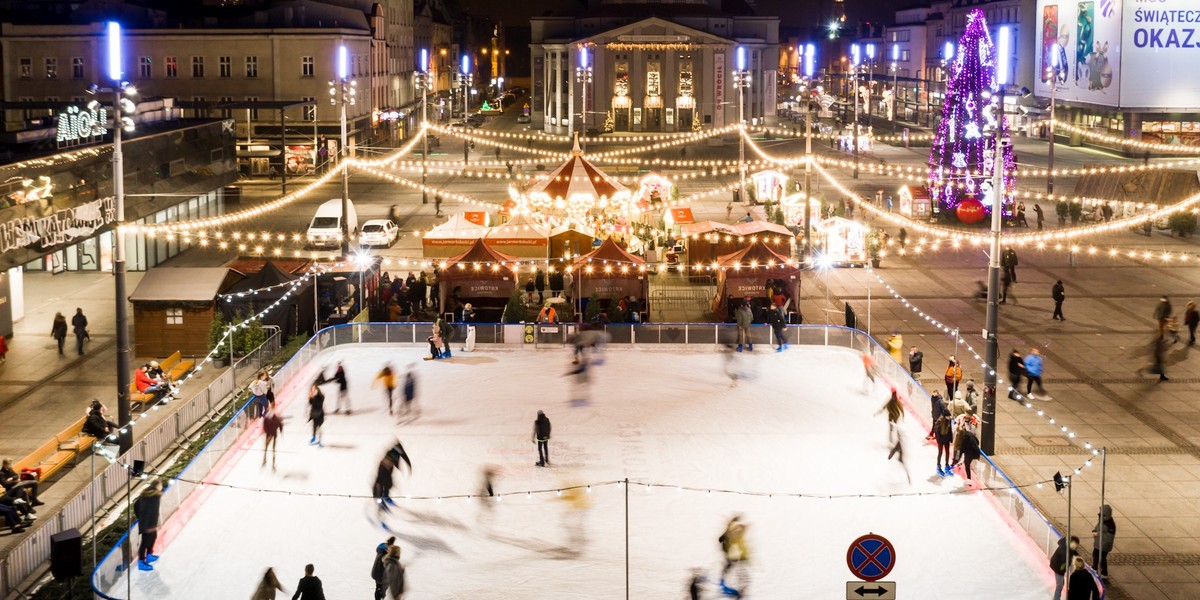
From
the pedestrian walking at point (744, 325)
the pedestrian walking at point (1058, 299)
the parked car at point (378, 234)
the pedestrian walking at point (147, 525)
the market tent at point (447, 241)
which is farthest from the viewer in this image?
the parked car at point (378, 234)

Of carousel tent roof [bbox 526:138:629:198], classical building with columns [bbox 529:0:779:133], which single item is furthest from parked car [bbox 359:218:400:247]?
classical building with columns [bbox 529:0:779:133]

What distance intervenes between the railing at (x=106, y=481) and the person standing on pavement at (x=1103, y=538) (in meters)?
12.9

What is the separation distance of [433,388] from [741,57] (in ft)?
123

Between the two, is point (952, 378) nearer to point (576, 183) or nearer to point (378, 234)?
point (576, 183)

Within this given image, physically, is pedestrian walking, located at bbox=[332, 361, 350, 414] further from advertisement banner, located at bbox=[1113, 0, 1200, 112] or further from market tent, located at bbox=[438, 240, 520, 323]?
advertisement banner, located at bbox=[1113, 0, 1200, 112]

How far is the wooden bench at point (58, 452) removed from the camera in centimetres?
2020

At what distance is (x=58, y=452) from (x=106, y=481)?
2961mm

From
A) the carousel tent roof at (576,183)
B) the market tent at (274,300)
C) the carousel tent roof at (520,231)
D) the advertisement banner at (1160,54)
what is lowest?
the market tent at (274,300)

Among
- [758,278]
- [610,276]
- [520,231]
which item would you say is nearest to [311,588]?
[610,276]

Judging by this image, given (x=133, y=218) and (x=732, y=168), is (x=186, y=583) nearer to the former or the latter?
(x=133, y=218)

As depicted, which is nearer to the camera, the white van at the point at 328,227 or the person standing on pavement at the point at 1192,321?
the person standing on pavement at the point at 1192,321

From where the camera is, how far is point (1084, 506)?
1914 cm

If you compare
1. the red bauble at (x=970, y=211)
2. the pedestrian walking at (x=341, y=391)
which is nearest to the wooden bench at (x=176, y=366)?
the pedestrian walking at (x=341, y=391)

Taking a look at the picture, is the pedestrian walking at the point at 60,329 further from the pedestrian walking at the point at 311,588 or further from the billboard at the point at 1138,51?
the billboard at the point at 1138,51
